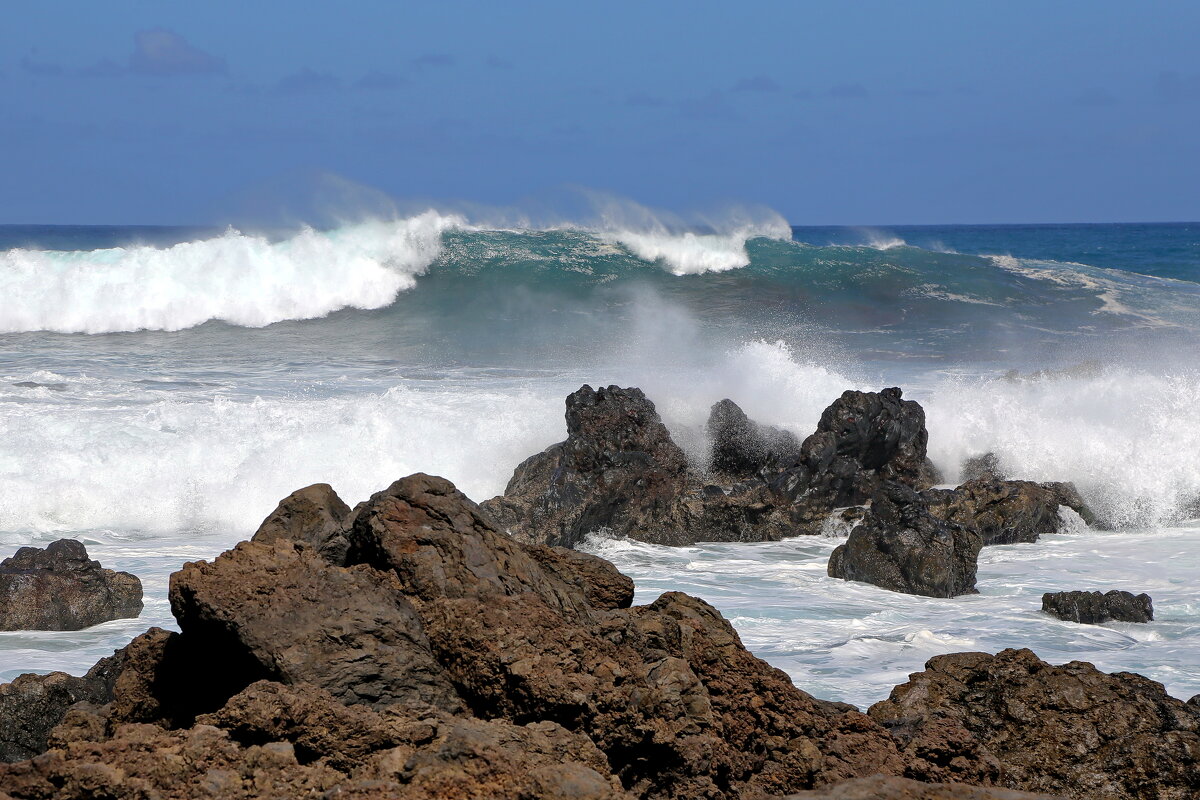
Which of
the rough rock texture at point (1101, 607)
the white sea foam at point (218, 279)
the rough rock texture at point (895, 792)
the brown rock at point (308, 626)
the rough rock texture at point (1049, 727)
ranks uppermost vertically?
the white sea foam at point (218, 279)

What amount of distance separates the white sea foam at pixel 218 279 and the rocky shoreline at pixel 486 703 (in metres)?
18.1

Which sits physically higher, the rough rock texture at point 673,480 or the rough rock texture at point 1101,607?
the rough rock texture at point 673,480

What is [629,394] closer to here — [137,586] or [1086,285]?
[137,586]

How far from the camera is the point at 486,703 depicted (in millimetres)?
3088

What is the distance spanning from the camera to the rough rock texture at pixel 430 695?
2.50 m

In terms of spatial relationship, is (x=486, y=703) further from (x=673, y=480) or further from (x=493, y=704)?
(x=673, y=480)

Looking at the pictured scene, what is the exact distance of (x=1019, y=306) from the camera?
24219mm

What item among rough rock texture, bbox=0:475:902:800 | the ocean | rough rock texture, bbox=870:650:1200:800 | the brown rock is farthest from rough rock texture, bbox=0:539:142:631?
rough rock texture, bbox=870:650:1200:800

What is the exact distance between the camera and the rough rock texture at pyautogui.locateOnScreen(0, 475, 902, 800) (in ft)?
8.19

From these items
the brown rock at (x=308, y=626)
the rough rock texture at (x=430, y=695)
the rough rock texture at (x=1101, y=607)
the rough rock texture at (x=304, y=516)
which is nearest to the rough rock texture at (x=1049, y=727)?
the rough rock texture at (x=430, y=695)

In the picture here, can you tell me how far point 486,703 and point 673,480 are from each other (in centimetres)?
599

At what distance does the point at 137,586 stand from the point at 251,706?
3891mm

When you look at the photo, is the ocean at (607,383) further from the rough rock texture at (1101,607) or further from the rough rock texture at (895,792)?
the rough rock texture at (895,792)

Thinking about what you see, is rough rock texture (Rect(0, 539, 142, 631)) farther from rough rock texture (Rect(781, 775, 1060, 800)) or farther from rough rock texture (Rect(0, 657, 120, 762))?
rough rock texture (Rect(781, 775, 1060, 800))
